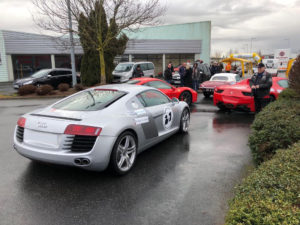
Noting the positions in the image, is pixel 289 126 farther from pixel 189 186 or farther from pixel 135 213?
pixel 135 213

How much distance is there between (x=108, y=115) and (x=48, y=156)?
102cm

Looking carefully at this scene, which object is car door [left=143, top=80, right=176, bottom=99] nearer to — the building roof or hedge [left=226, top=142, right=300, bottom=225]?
hedge [left=226, top=142, right=300, bottom=225]

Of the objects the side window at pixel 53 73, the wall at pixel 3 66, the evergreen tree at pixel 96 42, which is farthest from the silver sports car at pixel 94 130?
the wall at pixel 3 66

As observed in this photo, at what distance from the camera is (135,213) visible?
2930 millimetres

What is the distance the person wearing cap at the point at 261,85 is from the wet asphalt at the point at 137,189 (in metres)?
2.29

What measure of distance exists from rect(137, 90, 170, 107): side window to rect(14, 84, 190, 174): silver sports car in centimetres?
3

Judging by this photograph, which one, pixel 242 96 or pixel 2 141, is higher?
pixel 242 96

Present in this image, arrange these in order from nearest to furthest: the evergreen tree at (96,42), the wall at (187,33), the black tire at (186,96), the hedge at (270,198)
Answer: the hedge at (270,198), the black tire at (186,96), the evergreen tree at (96,42), the wall at (187,33)

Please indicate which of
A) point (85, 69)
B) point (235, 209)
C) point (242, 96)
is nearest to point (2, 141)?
point (235, 209)

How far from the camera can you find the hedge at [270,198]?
5.64 ft

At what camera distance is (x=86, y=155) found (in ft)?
11.3

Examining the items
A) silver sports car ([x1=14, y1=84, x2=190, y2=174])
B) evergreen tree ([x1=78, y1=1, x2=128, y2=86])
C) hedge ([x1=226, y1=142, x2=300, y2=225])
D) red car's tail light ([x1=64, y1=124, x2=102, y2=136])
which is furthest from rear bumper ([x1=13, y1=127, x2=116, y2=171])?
evergreen tree ([x1=78, y1=1, x2=128, y2=86])

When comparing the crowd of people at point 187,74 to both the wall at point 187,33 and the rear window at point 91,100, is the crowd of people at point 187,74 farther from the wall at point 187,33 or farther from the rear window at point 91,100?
the wall at point 187,33

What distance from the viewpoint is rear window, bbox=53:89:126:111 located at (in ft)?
13.6
